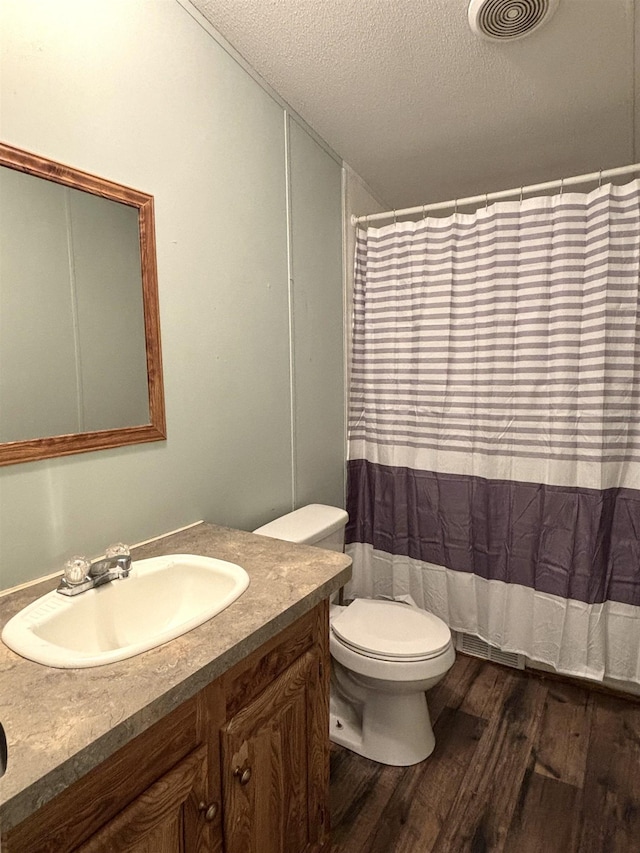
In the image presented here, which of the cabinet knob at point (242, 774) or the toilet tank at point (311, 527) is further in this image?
the toilet tank at point (311, 527)

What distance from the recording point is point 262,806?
101 centimetres

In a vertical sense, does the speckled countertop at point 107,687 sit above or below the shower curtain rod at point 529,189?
below

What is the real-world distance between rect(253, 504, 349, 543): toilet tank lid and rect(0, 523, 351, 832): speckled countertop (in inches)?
20.3

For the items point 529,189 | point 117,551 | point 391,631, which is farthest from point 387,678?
point 529,189

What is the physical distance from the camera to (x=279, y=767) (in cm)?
106

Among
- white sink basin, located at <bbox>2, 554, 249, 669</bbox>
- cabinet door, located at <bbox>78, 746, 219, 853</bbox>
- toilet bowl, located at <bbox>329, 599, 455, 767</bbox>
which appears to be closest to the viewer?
cabinet door, located at <bbox>78, 746, 219, 853</bbox>

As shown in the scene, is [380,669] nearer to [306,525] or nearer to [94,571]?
[306,525]

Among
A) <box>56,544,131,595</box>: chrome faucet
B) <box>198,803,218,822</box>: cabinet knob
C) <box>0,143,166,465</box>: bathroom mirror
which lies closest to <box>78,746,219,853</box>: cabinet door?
<box>198,803,218,822</box>: cabinet knob

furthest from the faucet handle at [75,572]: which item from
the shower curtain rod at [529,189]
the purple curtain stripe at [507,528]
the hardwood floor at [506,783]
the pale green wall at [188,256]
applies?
the shower curtain rod at [529,189]

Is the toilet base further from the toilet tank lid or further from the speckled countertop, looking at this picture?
the speckled countertop

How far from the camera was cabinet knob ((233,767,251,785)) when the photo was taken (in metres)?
0.93

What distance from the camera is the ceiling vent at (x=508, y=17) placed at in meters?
1.38

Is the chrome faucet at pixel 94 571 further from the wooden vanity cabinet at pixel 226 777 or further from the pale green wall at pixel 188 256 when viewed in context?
the wooden vanity cabinet at pixel 226 777

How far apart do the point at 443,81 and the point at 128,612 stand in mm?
2045
